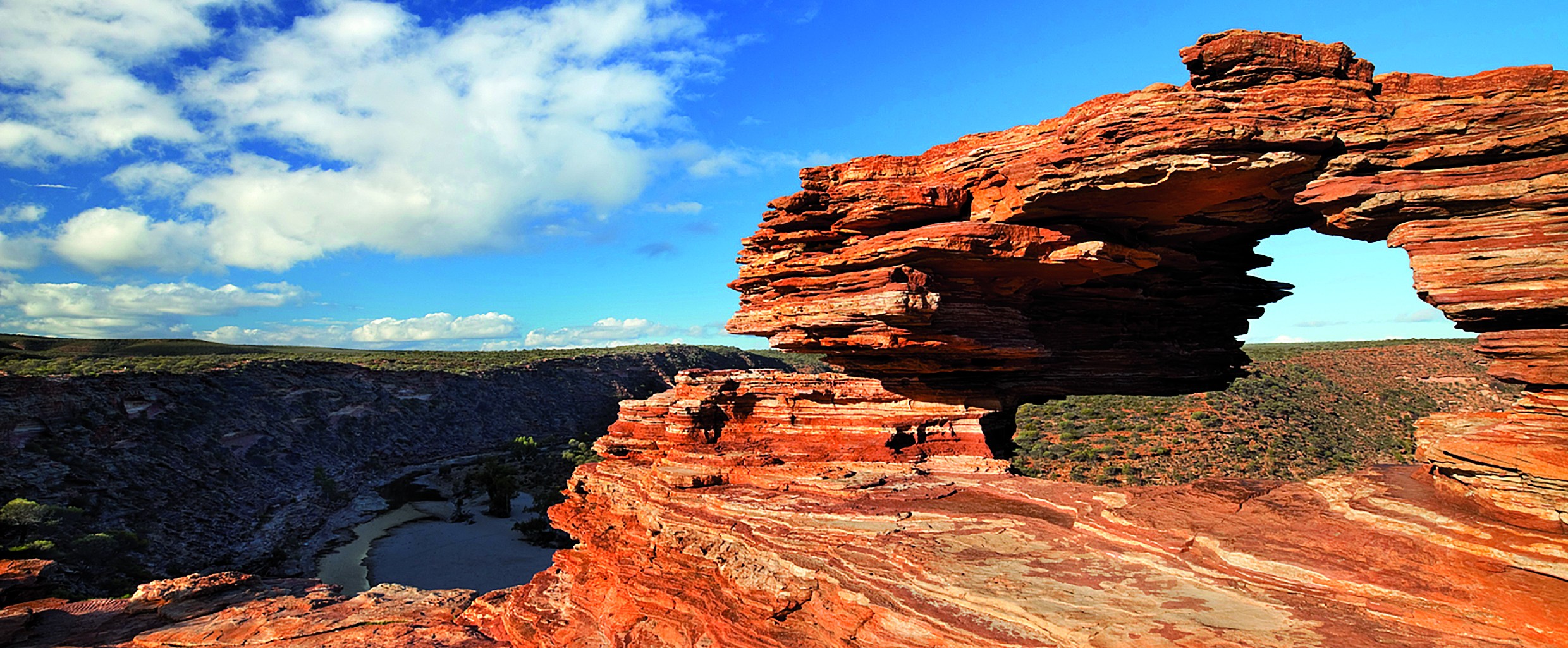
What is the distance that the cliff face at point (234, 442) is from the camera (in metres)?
41.7

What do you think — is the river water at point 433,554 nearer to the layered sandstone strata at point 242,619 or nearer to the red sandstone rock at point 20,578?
the layered sandstone strata at point 242,619

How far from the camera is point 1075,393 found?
21.3 m

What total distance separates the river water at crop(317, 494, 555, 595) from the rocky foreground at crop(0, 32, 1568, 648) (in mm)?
20530

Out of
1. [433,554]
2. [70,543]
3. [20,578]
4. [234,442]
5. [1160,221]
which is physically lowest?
[433,554]

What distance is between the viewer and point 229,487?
5072cm

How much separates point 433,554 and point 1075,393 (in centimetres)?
4744

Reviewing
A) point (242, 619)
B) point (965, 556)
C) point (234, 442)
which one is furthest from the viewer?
point (234, 442)

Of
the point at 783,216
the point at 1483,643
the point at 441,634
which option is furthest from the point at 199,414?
the point at 1483,643

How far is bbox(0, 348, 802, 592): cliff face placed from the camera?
137 ft

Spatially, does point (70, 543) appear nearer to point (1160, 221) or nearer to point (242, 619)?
point (242, 619)

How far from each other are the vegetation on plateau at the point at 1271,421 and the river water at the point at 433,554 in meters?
35.8

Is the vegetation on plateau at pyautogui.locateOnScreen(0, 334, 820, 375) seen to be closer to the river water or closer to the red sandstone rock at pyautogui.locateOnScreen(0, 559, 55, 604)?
the river water

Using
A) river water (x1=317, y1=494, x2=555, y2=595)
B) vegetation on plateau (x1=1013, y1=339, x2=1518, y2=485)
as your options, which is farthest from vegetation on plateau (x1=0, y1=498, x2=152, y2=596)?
vegetation on plateau (x1=1013, y1=339, x2=1518, y2=485)

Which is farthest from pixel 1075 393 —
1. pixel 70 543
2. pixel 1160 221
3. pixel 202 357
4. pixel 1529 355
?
pixel 202 357
